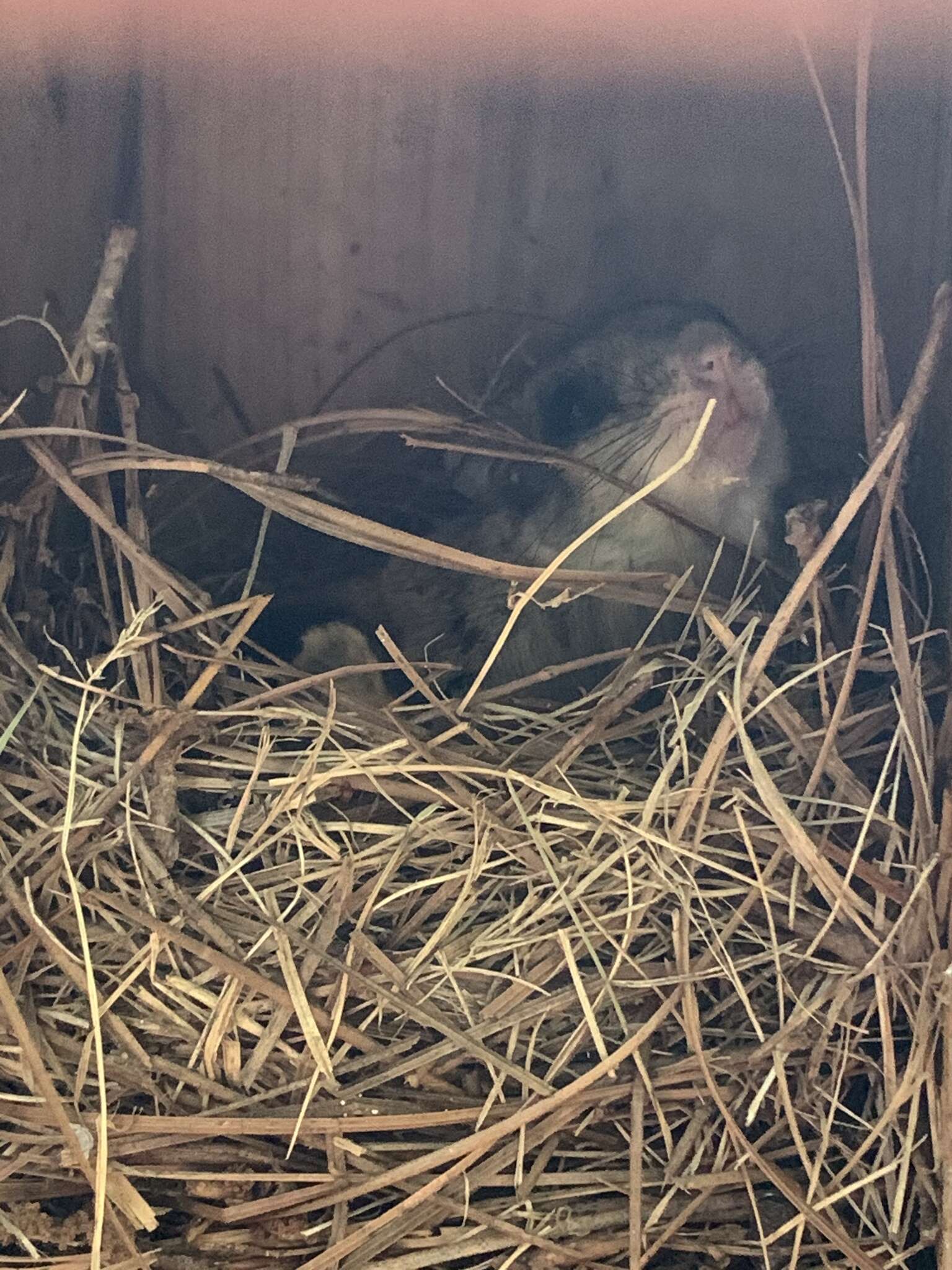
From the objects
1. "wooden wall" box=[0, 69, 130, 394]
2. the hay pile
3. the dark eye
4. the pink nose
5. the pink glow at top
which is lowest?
the hay pile

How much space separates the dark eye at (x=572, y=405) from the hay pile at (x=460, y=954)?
0.87 feet

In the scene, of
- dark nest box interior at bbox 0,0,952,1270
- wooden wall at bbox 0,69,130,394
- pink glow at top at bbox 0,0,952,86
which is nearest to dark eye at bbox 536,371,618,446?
dark nest box interior at bbox 0,0,952,1270

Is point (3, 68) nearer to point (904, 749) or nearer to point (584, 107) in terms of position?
point (584, 107)

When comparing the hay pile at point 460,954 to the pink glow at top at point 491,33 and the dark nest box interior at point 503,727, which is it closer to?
the dark nest box interior at point 503,727

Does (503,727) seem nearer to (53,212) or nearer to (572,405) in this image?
(572,405)

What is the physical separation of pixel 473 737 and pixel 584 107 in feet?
1.76

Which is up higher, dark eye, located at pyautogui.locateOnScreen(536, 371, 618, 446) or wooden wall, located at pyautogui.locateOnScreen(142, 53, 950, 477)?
wooden wall, located at pyautogui.locateOnScreen(142, 53, 950, 477)

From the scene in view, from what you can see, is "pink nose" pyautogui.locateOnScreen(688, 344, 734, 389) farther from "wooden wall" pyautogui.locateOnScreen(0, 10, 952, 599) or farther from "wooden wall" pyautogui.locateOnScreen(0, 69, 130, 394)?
"wooden wall" pyautogui.locateOnScreen(0, 69, 130, 394)

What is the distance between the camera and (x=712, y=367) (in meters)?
1.01

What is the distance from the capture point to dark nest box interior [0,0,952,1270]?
0.78 meters

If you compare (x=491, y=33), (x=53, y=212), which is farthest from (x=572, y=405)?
(x=53, y=212)

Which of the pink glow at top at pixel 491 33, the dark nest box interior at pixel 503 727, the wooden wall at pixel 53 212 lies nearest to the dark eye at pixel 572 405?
the dark nest box interior at pixel 503 727

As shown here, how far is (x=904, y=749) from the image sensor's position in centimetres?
82

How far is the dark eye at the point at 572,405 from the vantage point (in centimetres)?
109
